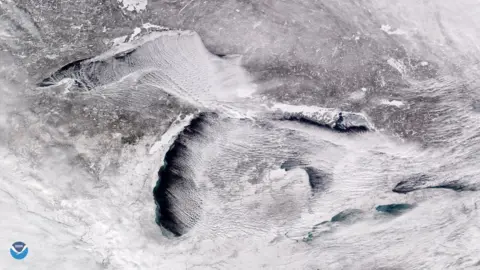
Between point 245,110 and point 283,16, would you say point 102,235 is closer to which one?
point 245,110

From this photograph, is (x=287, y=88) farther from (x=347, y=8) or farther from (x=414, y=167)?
(x=414, y=167)

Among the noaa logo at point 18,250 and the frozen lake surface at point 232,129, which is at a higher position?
the frozen lake surface at point 232,129

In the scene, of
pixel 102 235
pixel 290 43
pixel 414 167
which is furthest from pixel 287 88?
pixel 102 235

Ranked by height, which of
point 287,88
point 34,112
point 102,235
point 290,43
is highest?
point 290,43

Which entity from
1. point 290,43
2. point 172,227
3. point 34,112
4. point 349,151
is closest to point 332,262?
point 349,151

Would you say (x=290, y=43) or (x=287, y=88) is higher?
(x=290, y=43)

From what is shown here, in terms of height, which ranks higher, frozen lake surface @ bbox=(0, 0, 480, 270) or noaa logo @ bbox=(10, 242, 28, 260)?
frozen lake surface @ bbox=(0, 0, 480, 270)

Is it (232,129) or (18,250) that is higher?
(232,129)
